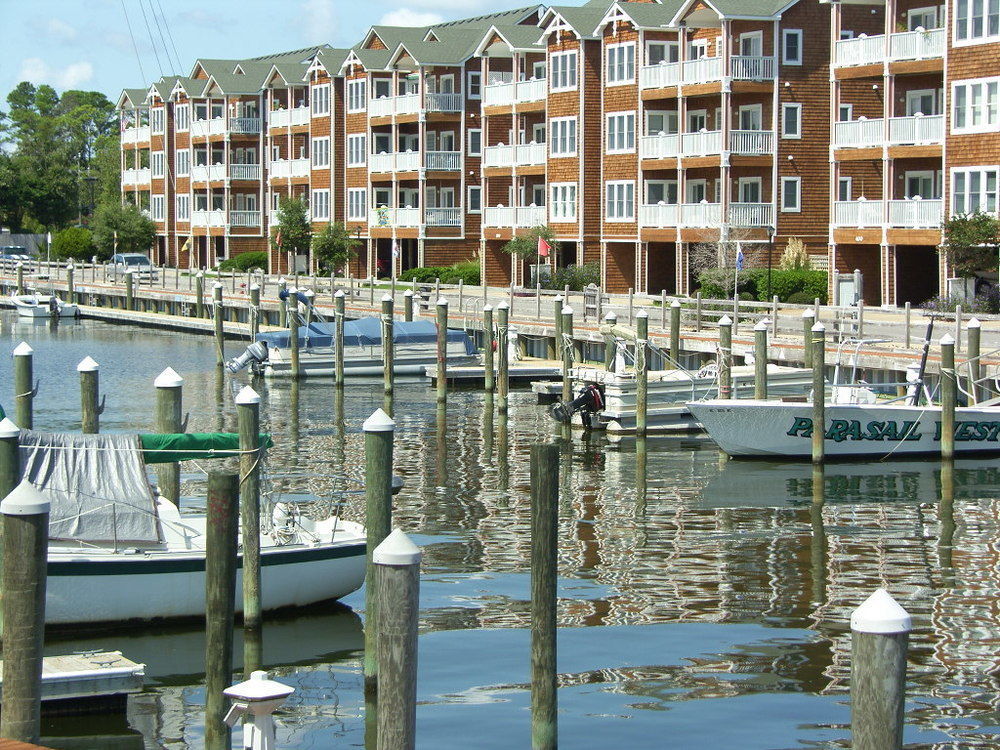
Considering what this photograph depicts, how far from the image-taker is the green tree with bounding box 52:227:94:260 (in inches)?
4136

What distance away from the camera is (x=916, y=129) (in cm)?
5275

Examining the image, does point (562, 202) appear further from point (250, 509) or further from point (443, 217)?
point (250, 509)

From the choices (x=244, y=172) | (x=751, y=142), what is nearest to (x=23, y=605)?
(x=751, y=142)

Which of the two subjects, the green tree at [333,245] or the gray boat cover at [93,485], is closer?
the gray boat cover at [93,485]

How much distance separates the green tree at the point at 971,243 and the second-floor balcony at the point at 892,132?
4.36 m

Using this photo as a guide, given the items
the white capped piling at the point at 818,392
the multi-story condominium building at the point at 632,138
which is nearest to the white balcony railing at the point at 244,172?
the multi-story condominium building at the point at 632,138

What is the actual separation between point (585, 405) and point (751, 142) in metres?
25.5

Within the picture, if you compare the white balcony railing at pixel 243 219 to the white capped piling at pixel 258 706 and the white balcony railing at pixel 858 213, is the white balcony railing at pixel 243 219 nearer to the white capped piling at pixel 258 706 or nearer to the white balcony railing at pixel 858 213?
the white balcony railing at pixel 858 213

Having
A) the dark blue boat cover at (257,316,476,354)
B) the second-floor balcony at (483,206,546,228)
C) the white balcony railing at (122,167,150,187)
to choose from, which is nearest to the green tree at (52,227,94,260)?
the white balcony railing at (122,167,150,187)

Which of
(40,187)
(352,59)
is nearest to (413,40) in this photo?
(352,59)

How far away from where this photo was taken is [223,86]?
101m

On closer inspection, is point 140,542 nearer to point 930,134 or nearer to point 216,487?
point 216,487

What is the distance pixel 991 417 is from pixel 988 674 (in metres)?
15.8

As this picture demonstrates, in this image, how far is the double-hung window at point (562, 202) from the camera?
229 ft
